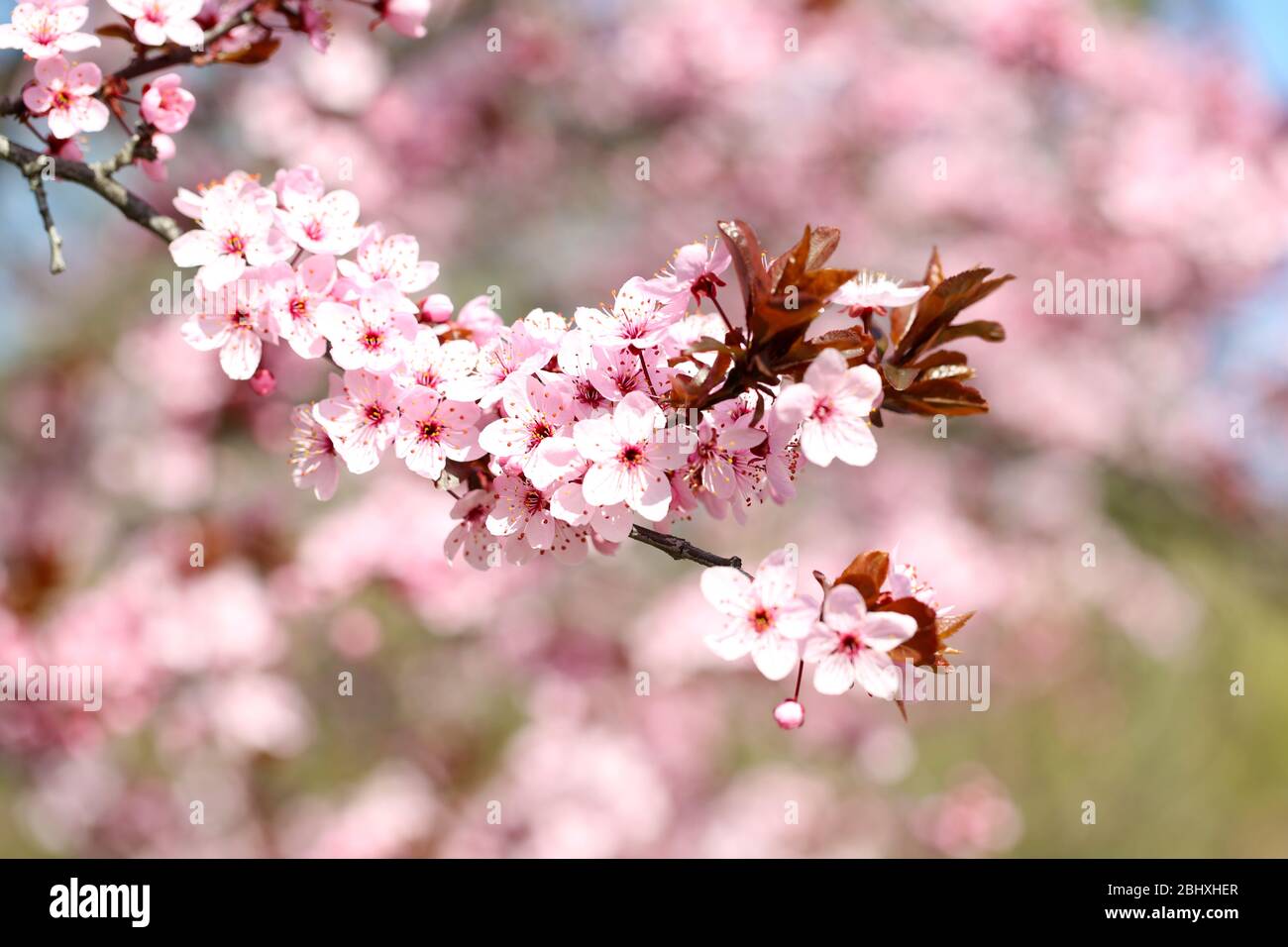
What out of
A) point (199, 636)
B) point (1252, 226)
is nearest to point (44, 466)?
point (199, 636)

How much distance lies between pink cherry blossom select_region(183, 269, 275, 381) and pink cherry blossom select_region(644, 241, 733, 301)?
53 centimetres

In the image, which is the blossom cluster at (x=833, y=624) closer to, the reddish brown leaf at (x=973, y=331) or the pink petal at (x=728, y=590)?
the pink petal at (x=728, y=590)

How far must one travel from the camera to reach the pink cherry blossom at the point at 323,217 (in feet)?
4.38

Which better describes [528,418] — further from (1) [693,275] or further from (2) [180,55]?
(2) [180,55]

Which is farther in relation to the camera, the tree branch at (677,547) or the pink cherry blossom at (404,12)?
the pink cherry blossom at (404,12)

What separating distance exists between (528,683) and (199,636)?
1557 millimetres

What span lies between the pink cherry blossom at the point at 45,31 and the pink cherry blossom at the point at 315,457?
0.60 metres

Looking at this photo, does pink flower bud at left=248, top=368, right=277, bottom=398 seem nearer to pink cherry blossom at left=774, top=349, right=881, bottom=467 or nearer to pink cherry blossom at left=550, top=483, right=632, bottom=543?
pink cherry blossom at left=550, top=483, right=632, bottom=543

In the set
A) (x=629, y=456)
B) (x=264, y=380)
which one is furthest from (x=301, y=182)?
(x=629, y=456)

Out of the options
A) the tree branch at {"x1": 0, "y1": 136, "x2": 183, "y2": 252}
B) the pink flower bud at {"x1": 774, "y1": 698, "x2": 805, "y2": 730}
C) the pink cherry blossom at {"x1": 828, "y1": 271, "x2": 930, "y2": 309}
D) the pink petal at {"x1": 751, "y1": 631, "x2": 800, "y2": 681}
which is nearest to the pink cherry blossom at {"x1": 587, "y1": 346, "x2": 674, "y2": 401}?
the pink cherry blossom at {"x1": 828, "y1": 271, "x2": 930, "y2": 309}

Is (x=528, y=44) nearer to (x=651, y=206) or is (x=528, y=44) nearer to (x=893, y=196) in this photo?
(x=651, y=206)

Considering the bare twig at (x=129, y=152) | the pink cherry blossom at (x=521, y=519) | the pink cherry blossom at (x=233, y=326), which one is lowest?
the pink cherry blossom at (x=521, y=519)

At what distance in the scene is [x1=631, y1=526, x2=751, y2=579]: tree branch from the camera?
1.21 m

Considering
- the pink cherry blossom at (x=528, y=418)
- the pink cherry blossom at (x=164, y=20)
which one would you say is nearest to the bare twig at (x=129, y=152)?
the pink cherry blossom at (x=164, y=20)
